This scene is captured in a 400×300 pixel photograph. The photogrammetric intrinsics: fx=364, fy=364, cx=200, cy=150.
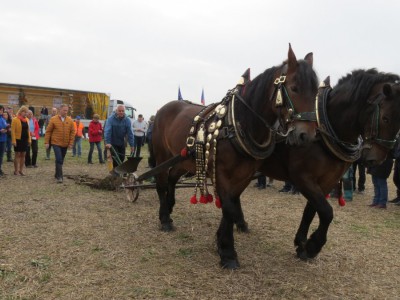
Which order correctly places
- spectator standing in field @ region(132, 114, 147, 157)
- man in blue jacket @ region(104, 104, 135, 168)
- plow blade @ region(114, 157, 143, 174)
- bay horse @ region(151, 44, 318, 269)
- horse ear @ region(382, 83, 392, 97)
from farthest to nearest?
spectator standing in field @ region(132, 114, 147, 157) → man in blue jacket @ region(104, 104, 135, 168) → plow blade @ region(114, 157, 143, 174) → horse ear @ region(382, 83, 392, 97) → bay horse @ region(151, 44, 318, 269)

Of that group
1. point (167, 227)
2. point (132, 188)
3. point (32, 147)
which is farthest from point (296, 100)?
point (32, 147)

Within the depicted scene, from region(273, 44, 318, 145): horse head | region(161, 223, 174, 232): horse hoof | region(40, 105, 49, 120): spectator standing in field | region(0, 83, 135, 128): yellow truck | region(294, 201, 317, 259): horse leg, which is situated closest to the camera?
region(273, 44, 318, 145): horse head

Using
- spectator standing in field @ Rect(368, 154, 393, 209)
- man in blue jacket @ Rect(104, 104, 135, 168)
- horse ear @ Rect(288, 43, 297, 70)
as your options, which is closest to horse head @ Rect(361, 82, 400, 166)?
horse ear @ Rect(288, 43, 297, 70)

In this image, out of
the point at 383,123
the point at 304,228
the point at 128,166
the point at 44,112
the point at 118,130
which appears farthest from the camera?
the point at 44,112

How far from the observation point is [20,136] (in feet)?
31.1

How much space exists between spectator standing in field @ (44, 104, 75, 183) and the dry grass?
2.17m

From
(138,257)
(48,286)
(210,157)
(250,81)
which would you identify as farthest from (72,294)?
(250,81)

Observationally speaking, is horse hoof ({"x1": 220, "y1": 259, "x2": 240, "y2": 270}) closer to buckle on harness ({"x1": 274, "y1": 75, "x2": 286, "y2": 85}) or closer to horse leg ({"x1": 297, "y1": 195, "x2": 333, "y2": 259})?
horse leg ({"x1": 297, "y1": 195, "x2": 333, "y2": 259})

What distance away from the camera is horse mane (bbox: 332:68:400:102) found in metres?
3.52

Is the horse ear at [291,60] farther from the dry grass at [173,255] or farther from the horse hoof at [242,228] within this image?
the horse hoof at [242,228]

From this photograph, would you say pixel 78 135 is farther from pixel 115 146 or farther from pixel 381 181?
pixel 381 181

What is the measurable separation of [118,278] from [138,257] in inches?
22.6

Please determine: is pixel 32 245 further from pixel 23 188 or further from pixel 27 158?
pixel 27 158

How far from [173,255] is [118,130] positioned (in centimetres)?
467
